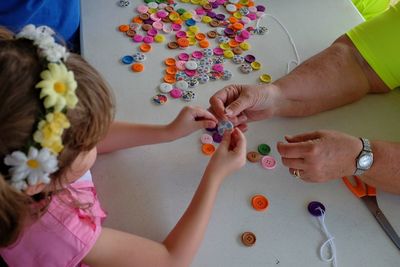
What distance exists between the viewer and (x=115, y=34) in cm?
113

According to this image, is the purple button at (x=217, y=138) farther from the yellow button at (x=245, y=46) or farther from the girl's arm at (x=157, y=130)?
the yellow button at (x=245, y=46)

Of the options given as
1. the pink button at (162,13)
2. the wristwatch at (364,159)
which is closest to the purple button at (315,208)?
the wristwatch at (364,159)

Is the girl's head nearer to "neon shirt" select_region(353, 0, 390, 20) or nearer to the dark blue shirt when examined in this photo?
the dark blue shirt

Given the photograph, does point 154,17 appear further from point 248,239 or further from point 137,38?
point 248,239

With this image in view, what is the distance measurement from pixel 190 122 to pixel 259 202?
0.23 metres

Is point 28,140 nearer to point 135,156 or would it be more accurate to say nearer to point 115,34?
point 135,156

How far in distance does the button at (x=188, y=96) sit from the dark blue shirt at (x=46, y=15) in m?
0.44

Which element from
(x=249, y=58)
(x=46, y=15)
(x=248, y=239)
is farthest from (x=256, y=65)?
(x=46, y=15)

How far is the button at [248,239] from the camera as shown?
76 cm

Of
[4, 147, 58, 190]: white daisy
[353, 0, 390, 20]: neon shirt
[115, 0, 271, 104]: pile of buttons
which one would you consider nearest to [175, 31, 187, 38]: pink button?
[115, 0, 271, 104]: pile of buttons

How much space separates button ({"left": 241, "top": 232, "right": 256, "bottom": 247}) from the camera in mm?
759

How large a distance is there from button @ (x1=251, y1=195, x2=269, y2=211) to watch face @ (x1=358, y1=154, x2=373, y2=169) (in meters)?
0.22

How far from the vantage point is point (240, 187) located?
0.85 meters

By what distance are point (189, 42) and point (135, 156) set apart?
0.39 metres
